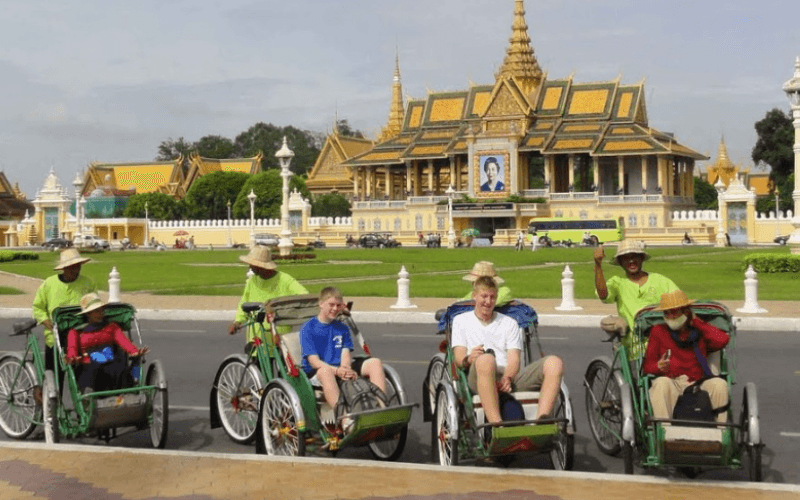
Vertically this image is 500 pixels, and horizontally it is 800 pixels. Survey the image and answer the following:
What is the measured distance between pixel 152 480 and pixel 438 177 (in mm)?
91882

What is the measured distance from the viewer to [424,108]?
3844 inches

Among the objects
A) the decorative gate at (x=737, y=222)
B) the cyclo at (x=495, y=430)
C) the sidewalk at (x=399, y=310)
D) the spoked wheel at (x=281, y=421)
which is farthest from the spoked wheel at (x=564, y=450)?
the decorative gate at (x=737, y=222)

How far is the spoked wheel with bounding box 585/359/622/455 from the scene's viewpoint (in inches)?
313

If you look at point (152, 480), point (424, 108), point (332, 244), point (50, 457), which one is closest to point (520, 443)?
point (152, 480)

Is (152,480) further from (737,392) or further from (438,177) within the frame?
(438,177)

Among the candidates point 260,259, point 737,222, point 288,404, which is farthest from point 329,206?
point 288,404

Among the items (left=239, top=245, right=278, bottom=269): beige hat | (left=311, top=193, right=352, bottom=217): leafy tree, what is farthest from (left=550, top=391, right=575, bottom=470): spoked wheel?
(left=311, top=193, right=352, bottom=217): leafy tree

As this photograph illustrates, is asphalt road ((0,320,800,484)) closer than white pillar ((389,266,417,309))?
Yes

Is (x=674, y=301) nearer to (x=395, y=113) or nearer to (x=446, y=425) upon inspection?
(x=446, y=425)

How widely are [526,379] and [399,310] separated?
42.5 feet

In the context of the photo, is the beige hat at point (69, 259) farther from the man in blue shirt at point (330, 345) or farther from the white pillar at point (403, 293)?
the white pillar at point (403, 293)

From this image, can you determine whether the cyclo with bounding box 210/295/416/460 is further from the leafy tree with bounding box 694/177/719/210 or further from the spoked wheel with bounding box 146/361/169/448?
the leafy tree with bounding box 694/177/719/210

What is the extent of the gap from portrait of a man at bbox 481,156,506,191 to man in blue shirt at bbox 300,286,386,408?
8106 cm

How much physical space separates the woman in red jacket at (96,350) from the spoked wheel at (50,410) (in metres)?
0.20
